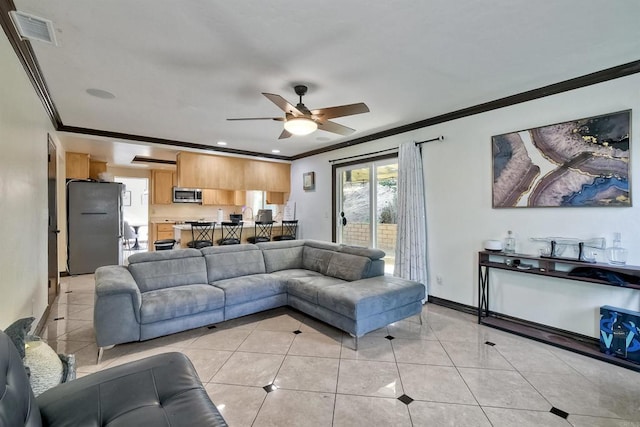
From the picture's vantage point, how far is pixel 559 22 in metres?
2.06

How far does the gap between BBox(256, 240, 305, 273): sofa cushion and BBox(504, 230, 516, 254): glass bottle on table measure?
275cm

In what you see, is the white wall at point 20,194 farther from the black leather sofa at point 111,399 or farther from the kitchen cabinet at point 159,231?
the kitchen cabinet at point 159,231

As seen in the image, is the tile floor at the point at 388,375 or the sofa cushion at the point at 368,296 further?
the sofa cushion at the point at 368,296

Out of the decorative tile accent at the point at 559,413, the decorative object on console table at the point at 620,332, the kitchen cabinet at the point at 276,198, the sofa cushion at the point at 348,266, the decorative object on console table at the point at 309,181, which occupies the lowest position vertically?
the decorative tile accent at the point at 559,413

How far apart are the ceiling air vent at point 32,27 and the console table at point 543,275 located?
4466mm

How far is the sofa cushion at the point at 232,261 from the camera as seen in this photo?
3730 mm

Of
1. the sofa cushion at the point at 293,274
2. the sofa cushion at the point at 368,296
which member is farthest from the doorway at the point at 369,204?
the sofa cushion at the point at 368,296

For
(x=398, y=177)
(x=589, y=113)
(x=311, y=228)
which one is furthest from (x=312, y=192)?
(x=589, y=113)


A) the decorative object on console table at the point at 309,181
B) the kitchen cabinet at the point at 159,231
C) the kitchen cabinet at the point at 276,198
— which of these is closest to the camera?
the decorative object on console table at the point at 309,181

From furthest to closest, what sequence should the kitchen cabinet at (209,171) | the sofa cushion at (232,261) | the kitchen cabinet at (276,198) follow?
the kitchen cabinet at (276,198) < the kitchen cabinet at (209,171) < the sofa cushion at (232,261)

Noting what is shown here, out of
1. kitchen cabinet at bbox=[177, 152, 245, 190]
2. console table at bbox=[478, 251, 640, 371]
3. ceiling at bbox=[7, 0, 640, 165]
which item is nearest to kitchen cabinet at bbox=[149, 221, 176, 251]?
kitchen cabinet at bbox=[177, 152, 245, 190]

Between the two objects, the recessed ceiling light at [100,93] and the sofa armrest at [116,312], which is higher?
the recessed ceiling light at [100,93]

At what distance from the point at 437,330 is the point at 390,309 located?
2.20 feet

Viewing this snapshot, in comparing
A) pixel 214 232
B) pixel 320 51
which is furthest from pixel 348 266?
pixel 214 232
